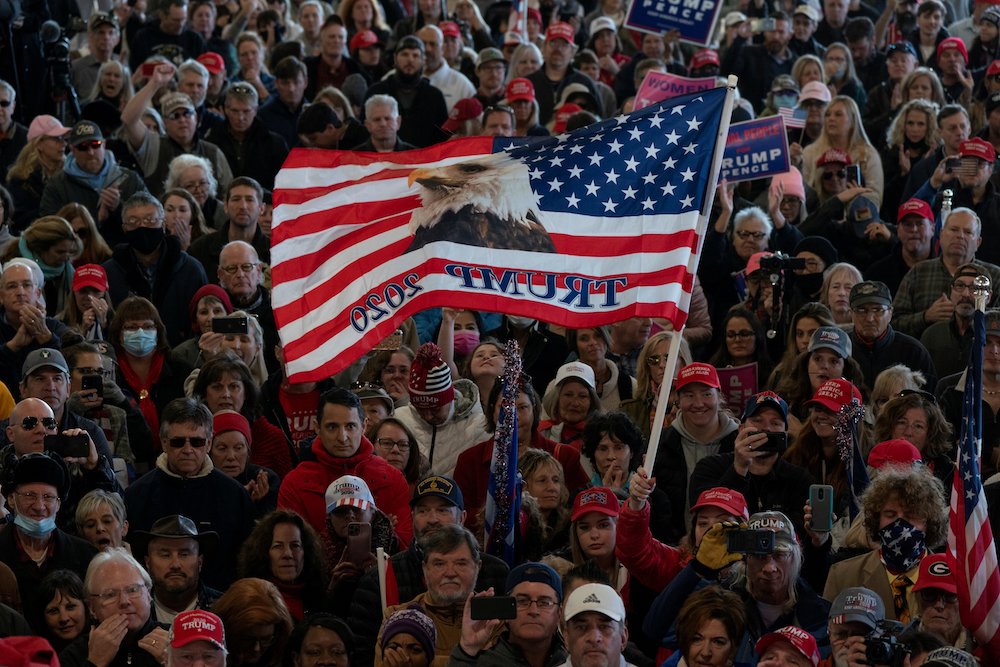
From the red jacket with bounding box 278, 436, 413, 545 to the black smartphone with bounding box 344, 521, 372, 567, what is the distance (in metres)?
0.51

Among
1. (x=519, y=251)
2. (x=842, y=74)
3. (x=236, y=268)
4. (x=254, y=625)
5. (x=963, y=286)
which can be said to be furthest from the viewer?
(x=842, y=74)

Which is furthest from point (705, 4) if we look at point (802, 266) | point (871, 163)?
point (802, 266)

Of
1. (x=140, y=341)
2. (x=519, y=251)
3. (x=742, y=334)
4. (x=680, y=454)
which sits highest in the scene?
(x=519, y=251)

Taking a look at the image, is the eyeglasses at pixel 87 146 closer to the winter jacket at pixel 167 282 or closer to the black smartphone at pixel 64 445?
the winter jacket at pixel 167 282

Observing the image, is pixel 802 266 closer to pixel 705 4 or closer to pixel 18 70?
pixel 705 4

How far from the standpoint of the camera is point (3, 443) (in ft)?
39.6

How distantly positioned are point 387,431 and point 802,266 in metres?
3.47

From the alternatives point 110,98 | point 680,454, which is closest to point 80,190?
point 110,98

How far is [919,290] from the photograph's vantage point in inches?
563

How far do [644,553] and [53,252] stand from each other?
6055 mm

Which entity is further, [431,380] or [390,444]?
[431,380]

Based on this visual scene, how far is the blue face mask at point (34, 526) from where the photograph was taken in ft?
35.3

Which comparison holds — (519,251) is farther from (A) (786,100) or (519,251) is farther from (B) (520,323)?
(A) (786,100)


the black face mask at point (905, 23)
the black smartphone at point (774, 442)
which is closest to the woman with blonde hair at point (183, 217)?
the black smartphone at point (774, 442)
